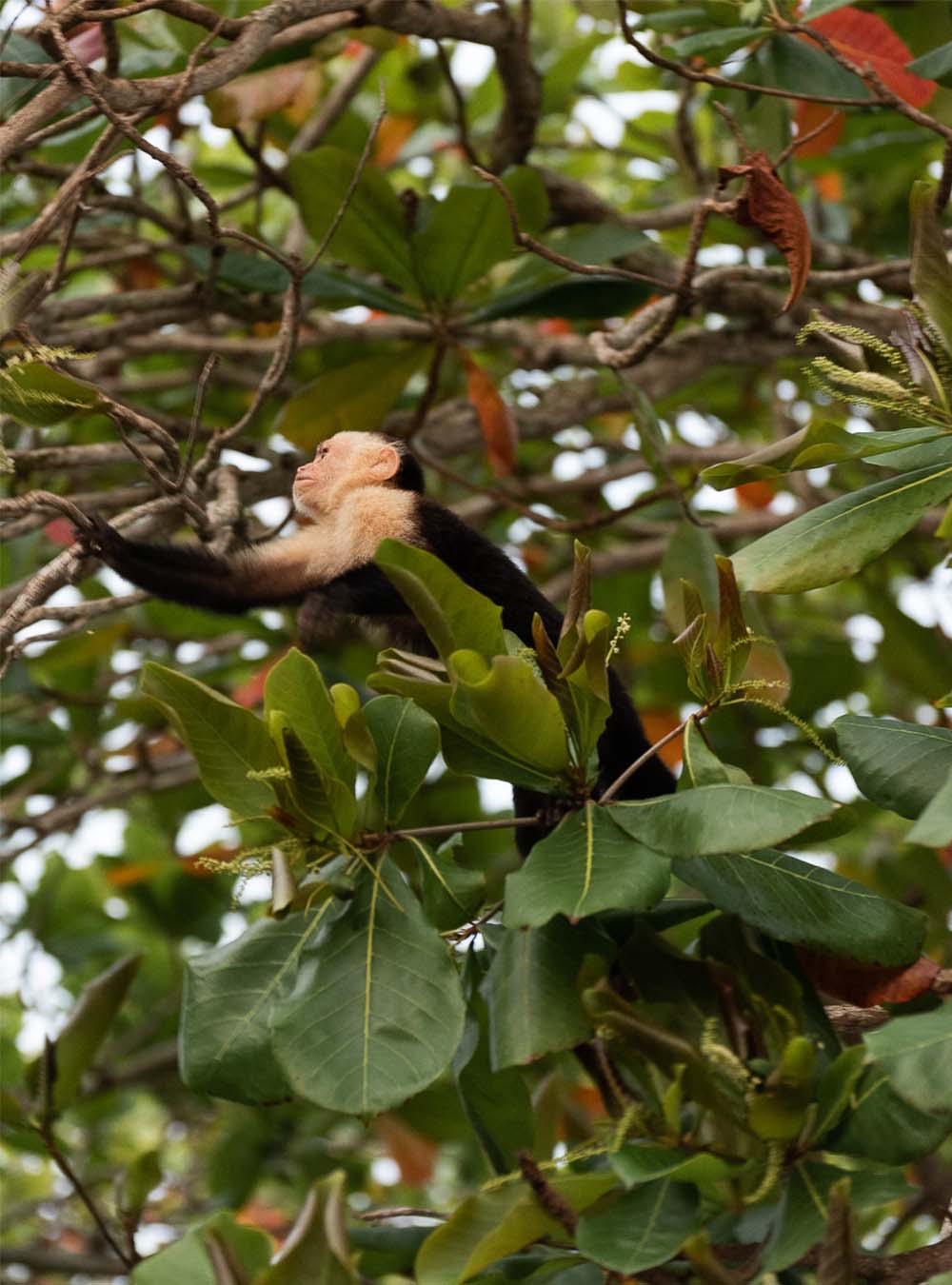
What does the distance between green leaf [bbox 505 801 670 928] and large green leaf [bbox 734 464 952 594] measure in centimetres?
35

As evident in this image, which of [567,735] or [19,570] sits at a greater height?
[567,735]

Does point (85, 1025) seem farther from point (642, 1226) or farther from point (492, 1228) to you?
point (642, 1226)

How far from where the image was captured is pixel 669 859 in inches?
65.4

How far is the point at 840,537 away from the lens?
1805 mm

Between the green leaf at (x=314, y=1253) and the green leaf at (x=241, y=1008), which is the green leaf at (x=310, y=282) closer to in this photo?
the green leaf at (x=241, y=1008)

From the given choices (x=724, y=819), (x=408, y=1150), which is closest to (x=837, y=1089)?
(x=724, y=819)

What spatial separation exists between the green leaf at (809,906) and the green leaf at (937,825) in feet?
1.06

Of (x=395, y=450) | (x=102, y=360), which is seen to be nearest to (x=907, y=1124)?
(x=395, y=450)

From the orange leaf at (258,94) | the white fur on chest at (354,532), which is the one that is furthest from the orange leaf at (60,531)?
the orange leaf at (258,94)

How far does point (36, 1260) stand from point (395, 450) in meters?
2.33

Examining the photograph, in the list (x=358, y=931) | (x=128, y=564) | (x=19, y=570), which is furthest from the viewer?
(x=19, y=570)

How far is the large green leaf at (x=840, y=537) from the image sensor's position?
1.76 meters

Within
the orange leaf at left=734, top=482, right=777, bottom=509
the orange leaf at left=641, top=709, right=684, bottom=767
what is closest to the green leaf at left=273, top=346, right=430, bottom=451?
the orange leaf at left=641, top=709, right=684, bottom=767

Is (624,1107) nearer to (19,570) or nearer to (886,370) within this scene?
(886,370)
